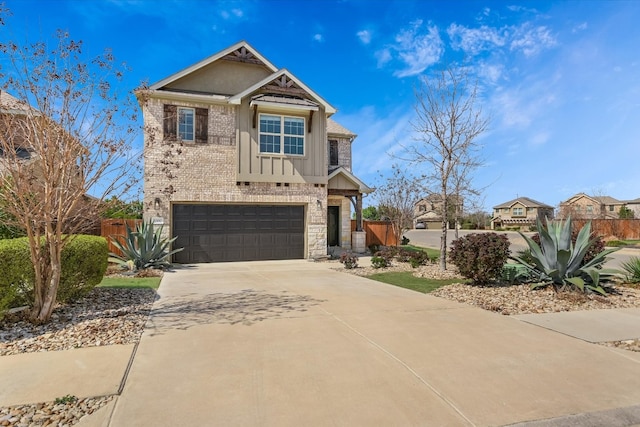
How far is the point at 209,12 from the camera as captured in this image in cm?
1032

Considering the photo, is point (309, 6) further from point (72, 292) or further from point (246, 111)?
point (72, 292)

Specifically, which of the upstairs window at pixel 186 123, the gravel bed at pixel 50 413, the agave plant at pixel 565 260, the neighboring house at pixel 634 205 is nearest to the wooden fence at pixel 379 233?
the upstairs window at pixel 186 123

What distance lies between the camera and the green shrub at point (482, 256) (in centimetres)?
788

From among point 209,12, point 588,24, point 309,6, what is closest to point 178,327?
point 209,12

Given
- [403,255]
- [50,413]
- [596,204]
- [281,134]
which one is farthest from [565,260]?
[596,204]

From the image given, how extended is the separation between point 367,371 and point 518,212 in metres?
75.4

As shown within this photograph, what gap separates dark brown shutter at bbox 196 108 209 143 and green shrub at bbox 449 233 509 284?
1063cm

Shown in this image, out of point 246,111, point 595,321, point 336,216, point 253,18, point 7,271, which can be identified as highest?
point 253,18

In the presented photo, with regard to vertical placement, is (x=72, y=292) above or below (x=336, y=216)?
below

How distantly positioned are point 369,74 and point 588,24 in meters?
8.27

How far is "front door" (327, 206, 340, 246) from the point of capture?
19.7 metres

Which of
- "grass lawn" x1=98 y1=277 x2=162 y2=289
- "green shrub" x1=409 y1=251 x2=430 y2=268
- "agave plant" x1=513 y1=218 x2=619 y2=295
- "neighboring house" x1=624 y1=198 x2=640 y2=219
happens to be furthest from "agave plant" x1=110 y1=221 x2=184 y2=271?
"neighboring house" x1=624 y1=198 x2=640 y2=219

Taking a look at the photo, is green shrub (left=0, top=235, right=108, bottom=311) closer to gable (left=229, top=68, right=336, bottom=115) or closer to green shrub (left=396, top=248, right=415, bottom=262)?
gable (left=229, top=68, right=336, bottom=115)

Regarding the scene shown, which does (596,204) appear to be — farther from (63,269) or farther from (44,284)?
(44,284)
